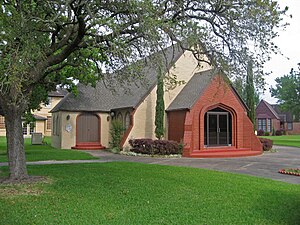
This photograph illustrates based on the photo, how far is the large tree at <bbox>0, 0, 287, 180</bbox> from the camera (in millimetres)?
7883

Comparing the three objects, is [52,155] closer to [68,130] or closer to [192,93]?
[68,130]

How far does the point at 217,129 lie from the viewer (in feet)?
74.7

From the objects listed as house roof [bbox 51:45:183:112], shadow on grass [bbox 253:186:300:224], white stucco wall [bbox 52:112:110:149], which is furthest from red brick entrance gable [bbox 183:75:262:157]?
shadow on grass [bbox 253:186:300:224]

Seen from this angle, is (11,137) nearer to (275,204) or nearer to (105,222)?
(105,222)

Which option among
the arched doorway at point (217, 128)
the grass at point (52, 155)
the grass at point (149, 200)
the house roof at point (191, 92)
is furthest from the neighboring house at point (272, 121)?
the grass at point (149, 200)

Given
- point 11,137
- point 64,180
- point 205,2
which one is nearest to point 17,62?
point 11,137

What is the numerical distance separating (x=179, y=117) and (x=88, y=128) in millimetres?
8203

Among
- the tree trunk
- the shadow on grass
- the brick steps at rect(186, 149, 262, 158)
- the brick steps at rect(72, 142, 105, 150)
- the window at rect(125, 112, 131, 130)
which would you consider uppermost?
the window at rect(125, 112, 131, 130)

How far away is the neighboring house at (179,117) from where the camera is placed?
21234 mm

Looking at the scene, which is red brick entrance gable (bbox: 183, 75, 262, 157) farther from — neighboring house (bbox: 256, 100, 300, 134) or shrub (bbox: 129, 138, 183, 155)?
neighboring house (bbox: 256, 100, 300, 134)

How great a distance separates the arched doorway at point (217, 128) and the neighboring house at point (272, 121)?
4125 centimetres

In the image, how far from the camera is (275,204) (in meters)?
8.10

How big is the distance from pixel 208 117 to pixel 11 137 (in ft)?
48.2

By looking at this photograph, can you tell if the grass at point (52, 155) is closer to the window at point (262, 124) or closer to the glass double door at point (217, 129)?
the glass double door at point (217, 129)
